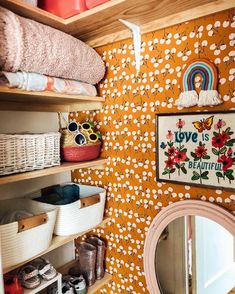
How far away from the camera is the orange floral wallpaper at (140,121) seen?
1.08 m

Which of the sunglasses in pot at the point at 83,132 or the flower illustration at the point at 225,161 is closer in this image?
the flower illustration at the point at 225,161

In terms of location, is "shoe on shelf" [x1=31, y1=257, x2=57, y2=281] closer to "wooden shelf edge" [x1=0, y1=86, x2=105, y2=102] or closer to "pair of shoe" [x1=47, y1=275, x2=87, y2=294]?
"pair of shoe" [x1=47, y1=275, x2=87, y2=294]

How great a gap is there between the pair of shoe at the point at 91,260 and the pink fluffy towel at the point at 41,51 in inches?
36.4

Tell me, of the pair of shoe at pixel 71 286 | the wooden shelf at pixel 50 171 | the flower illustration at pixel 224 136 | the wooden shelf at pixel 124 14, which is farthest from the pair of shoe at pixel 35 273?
the wooden shelf at pixel 124 14

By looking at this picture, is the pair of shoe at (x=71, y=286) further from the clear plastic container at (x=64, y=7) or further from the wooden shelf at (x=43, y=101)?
the clear plastic container at (x=64, y=7)

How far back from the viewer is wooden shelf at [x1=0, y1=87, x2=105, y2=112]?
1.09 m

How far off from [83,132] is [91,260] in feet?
2.31

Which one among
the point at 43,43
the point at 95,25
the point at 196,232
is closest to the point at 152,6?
the point at 95,25

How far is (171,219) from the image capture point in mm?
1214

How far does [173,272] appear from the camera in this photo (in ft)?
4.21

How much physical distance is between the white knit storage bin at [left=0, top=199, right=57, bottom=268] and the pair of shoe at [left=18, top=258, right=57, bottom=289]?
13cm

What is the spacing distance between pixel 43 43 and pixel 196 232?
1053 millimetres

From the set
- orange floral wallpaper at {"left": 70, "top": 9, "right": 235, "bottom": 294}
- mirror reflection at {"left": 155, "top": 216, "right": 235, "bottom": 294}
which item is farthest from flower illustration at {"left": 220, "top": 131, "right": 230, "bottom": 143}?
mirror reflection at {"left": 155, "top": 216, "right": 235, "bottom": 294}

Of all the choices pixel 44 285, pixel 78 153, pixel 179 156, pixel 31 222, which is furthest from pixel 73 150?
pixel 44 285
